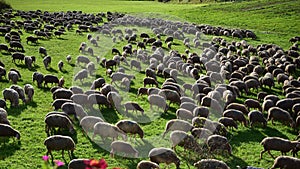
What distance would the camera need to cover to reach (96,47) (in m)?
32.2

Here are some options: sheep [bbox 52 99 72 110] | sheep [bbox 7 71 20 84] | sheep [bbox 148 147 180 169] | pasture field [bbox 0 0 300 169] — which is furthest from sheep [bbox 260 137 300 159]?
sheep [bbox 7 71 20 84]

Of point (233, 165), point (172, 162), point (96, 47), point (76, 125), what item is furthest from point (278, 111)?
point (96, 47)

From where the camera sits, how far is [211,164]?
11.0 metres

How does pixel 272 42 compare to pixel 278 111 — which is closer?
pixel 278 111

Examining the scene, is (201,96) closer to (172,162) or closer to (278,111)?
(278,111)

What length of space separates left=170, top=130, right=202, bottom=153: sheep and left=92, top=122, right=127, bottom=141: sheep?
6.36 feet

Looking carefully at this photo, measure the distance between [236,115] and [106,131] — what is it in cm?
634

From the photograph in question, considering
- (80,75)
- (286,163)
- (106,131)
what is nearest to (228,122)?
(286,163)

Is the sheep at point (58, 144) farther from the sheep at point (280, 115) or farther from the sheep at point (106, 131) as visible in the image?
the sheep at point (280, 115)

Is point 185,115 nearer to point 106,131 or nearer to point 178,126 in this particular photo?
point 178,126

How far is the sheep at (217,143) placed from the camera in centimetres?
1285

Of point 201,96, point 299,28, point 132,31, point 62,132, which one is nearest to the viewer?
point 62,132

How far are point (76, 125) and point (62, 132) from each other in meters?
0.94

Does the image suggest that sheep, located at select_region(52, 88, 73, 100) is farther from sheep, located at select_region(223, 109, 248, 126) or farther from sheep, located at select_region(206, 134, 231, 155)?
sheep, located at select_region(223, 109, 248, 126)
